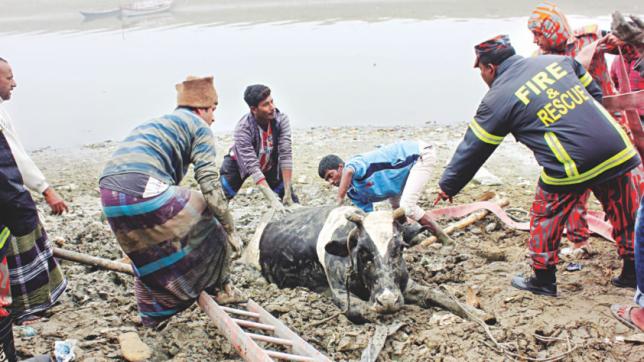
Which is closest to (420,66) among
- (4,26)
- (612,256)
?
(612,256)

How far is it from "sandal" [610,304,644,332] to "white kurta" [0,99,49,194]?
15.6 ft

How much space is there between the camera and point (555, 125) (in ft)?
14.2

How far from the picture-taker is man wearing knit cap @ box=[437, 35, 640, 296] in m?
4.31

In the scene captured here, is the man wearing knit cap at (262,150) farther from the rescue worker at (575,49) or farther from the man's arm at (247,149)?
the rescue worker at (575,49)

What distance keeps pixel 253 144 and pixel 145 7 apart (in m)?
32.2

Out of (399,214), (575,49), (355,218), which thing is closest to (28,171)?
(355,218)

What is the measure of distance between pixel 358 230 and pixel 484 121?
4.52ft

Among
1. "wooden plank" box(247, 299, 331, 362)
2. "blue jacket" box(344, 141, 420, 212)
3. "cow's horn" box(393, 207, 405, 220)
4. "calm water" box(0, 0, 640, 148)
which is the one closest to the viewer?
"wooden plank" box(247, 299, 331, 362)

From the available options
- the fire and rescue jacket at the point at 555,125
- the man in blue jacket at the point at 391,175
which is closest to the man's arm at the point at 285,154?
the man in blue jacket at the point at 391,175

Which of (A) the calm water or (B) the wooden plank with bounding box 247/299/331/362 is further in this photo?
(A) the calm water

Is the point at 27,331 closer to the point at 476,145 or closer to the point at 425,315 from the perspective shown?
the point at 425,315

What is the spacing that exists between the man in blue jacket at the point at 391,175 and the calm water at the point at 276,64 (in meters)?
6.52

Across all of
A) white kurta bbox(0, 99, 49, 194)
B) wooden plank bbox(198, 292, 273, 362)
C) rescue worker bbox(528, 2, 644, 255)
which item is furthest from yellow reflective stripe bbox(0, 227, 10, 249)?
rescue worker bbox(528, 2, 644, 255)

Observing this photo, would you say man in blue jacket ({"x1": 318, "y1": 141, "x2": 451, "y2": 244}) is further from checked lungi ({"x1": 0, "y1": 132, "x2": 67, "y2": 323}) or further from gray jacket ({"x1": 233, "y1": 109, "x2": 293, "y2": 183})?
checked lungi ({"x1": 0, "y1": 132, "x2": 67, "y2": 323})
